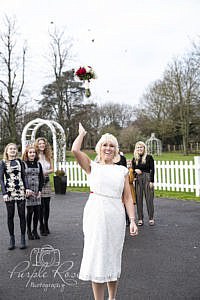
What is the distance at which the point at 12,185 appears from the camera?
549cm

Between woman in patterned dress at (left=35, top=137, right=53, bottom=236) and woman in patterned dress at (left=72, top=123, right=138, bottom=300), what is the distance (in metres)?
3.38

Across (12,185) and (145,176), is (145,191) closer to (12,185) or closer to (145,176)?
(145,176)

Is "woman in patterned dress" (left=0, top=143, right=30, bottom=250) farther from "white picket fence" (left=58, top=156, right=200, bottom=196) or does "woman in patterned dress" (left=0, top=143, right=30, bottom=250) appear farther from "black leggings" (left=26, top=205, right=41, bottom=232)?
"white picket fence" (left=58, top=156, right=200, bottom=196)

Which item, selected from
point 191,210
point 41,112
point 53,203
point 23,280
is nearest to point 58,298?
point 23,280

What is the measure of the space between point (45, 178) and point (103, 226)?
3665 millimetres

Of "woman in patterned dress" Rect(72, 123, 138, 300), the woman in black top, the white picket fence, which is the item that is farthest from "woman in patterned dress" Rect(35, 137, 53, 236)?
the white picket fence

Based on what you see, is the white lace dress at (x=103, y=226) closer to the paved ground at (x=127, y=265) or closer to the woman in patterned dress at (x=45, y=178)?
the paved ground at (x=127, y=265)

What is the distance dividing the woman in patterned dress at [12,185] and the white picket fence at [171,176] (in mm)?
6627

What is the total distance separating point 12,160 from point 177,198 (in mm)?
6486

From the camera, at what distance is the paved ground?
3.64 metres

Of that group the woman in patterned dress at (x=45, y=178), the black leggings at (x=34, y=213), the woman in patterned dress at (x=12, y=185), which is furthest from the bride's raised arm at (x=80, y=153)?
the woman in patterned dress at (x=45, y=178)

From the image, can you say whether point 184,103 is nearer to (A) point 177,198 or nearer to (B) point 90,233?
(A) point 177,198

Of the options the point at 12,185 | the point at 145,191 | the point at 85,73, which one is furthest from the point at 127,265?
the point at 145,191

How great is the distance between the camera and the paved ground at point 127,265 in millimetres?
3637
